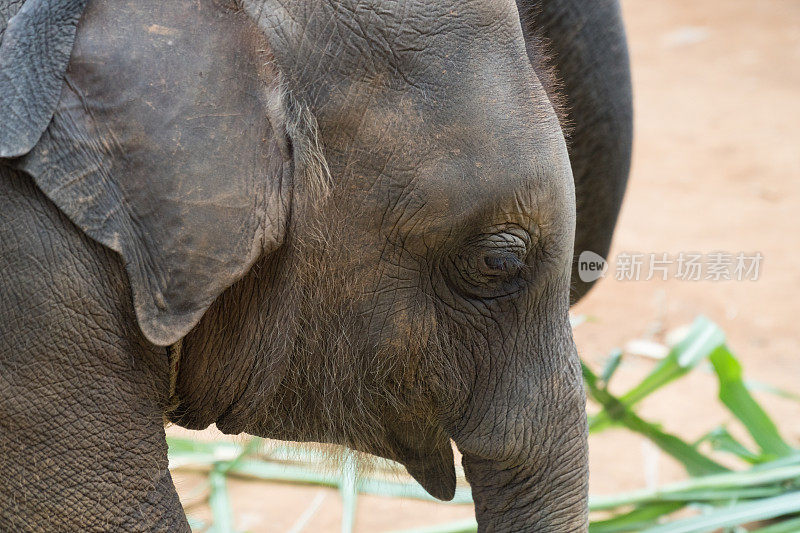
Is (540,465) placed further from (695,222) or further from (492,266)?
(695,222)

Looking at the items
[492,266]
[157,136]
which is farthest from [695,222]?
[157,136]

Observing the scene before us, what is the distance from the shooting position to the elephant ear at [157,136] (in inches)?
54.6

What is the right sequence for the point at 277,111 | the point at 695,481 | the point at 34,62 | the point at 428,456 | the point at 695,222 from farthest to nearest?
the point at 695,222, the point at 695,481, the point at 428,456, the point at 277,111, the point at 34,62

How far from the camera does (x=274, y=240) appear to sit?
4.95 feet

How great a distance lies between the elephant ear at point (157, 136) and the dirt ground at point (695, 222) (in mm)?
1534

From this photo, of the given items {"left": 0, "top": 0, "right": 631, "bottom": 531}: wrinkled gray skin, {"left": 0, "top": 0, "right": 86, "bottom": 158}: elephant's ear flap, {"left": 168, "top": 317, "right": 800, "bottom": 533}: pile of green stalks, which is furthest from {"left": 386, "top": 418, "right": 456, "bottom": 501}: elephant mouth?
{"left": 0, "top": 0, "right": 86, "bottom": 158}: elephant's ear flap

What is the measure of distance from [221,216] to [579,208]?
134 cm

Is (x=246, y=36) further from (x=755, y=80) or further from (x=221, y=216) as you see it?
(x=755, y=80)

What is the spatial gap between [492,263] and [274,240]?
13.4 inches

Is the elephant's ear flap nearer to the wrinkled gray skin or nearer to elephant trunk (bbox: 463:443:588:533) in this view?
the wrinkled gray skin

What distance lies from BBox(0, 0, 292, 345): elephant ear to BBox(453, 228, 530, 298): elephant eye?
0.32 m

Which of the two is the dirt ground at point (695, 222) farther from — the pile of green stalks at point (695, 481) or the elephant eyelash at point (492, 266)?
the elephant eyelash at point (492, 266)

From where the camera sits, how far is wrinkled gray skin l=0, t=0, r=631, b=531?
141 cm

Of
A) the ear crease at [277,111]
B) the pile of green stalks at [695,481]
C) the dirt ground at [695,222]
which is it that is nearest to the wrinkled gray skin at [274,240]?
the ear crease at [277,111]
